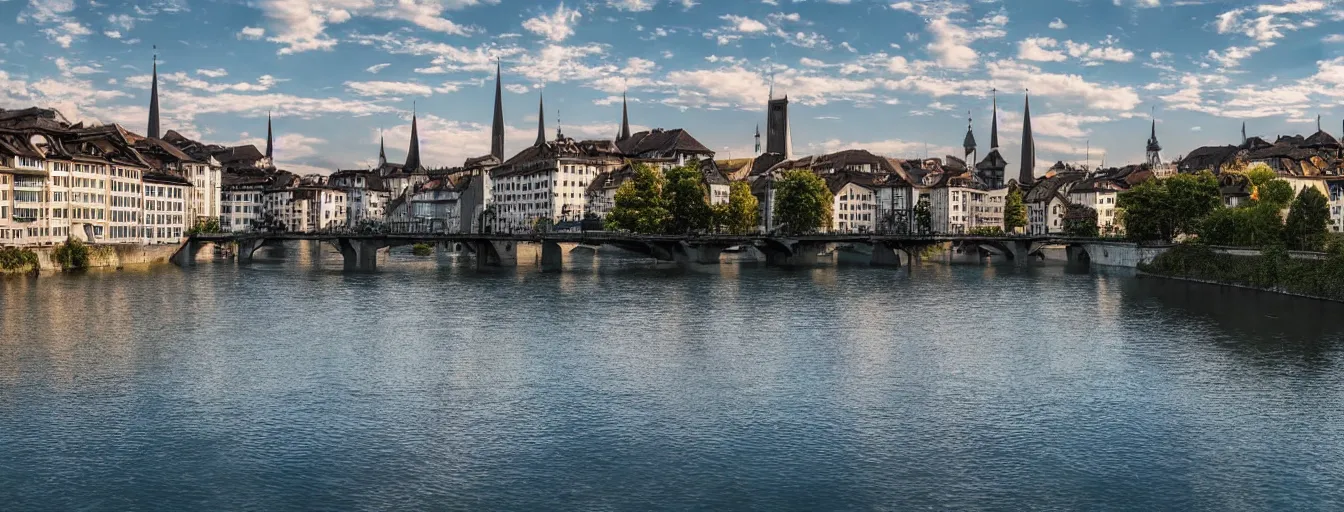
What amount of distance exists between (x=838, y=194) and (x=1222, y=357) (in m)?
118

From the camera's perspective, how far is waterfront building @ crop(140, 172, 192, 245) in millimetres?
111188

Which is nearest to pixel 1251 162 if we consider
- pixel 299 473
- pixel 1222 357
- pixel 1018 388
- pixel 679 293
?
pixel 679 293

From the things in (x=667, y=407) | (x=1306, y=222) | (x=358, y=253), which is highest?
(x=1306, y=222)

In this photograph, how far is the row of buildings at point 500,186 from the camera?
314ft

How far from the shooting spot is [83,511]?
63.7ft

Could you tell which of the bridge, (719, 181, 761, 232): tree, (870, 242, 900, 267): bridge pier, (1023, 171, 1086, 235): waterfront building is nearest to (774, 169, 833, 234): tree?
(719, 181, 761, 232): tree

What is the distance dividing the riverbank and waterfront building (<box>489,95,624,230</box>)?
8022 centimetres

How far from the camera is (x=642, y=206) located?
10544 centimetres

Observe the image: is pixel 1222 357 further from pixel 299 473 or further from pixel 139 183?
Result: pixel 139 183

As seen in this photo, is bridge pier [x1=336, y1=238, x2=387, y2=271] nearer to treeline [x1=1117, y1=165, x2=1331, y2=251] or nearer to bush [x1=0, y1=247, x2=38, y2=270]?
bush [x1=0, y1=247, x2=38, y2=270]

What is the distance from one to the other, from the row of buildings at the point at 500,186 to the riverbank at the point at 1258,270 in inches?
1099

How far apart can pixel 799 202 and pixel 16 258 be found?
66353 millimetres

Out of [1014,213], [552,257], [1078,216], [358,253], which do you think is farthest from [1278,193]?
[1014,213]

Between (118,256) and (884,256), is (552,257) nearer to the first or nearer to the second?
(884,256)
